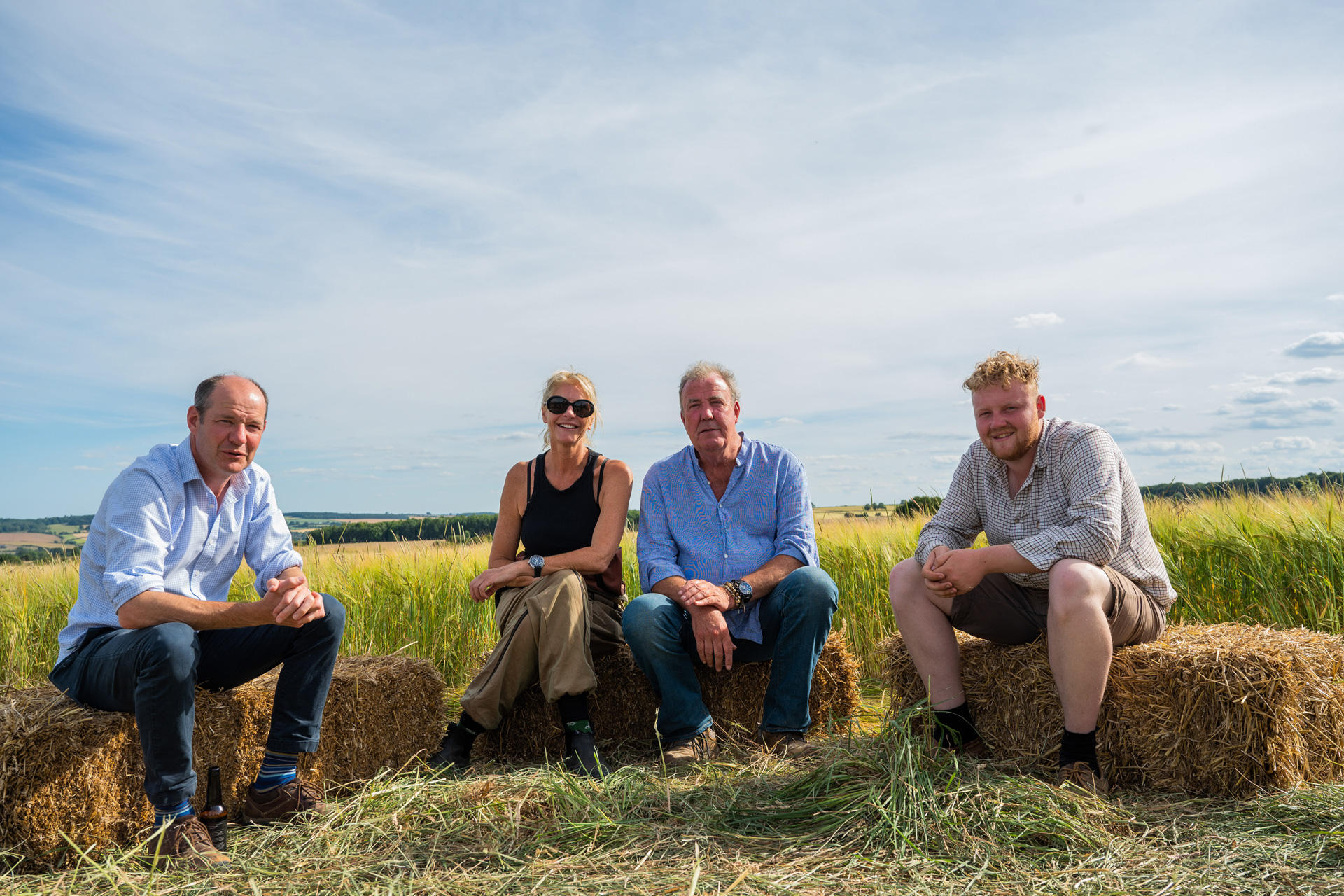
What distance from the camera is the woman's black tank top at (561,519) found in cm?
361

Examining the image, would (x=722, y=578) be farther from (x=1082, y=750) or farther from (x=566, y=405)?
(x=1082, y=750)

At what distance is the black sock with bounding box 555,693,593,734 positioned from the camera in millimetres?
3244

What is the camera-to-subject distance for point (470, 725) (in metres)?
3.47

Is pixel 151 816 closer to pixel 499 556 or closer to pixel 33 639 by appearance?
pixel 499 556

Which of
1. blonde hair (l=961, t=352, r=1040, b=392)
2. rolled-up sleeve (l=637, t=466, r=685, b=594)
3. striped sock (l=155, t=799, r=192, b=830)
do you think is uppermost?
blonde hair (l=961, t=352, r=1040, b=392)

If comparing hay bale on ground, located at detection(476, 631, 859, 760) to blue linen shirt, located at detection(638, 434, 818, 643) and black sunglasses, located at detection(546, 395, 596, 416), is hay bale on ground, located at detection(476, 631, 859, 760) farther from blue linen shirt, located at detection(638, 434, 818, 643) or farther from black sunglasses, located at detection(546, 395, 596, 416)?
black sunglasses, located at detection(546, 395, 596, 416)

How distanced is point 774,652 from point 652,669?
49 cm

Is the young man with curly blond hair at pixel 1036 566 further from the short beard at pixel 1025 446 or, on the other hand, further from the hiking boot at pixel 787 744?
the hiking boot at pixel 787 744

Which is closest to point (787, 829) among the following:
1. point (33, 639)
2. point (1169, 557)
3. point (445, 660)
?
point (445, 660)

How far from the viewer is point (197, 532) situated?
9.49 ft

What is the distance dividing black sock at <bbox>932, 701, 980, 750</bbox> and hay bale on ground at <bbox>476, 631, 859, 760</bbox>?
640 mm

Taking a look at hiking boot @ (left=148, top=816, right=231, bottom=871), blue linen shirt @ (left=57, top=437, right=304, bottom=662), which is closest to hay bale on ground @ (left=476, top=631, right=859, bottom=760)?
blue linen shirt @ (left=57, top=437, right=304, bottom=662)

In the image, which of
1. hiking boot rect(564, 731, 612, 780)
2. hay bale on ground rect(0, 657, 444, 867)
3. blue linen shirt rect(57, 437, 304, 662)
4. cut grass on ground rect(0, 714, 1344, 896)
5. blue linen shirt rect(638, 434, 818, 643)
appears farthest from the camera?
blue linen shirt rect(638, 434, 818, 643)

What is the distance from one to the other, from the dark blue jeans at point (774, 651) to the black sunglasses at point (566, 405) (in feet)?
2.71
